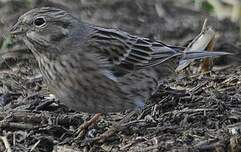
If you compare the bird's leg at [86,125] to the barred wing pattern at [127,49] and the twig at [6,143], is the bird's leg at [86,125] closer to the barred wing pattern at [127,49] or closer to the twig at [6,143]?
the barred wing pattern at [127,49]

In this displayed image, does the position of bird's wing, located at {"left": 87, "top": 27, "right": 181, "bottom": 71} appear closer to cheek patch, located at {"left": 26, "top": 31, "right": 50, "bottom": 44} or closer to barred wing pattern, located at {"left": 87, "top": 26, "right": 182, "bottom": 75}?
barred wing pattern, located at {"left": 87, "top": 26, "right": 182, "bottom": 75}

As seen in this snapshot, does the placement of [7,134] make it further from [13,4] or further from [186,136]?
[13,4]

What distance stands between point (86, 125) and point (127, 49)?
36.1 inches

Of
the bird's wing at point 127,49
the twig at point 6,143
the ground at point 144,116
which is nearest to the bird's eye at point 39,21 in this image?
the bird's wing at point 127,49

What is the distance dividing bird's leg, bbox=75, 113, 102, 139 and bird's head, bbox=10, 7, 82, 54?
772mm

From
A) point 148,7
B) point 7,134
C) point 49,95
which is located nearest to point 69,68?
point 7,134

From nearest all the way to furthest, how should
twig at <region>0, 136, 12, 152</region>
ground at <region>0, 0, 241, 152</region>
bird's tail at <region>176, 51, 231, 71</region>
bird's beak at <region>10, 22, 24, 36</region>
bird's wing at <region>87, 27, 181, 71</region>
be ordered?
ground at <region>0, 0, 241, 152</region>
twig at <region>0, 136, 12, 152</region>
bird's beak at <region>10, 22, 24, 36</region>
bird's wing at <region>87, 27, 181, 71</region>
bird's tail at <region>176, 51, 231, 71</region>

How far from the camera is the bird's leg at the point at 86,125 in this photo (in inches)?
→ 268

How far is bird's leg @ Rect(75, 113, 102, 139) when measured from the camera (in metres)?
6.80

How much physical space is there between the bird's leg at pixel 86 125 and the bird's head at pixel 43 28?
0.77m

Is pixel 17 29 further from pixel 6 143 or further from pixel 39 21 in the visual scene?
pixel 6 143

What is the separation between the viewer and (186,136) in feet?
21.0

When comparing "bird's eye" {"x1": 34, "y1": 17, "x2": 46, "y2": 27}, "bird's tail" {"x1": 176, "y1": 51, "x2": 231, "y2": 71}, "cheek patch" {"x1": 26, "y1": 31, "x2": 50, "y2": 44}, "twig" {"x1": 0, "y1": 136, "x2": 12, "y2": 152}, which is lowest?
"twig" {"x1": 0, "y1": 136, "x2": 12, "y2": 152}

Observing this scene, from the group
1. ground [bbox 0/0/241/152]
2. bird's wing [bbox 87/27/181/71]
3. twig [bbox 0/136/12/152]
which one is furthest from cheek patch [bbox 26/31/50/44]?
twig [bbox 0/136/12/152]
